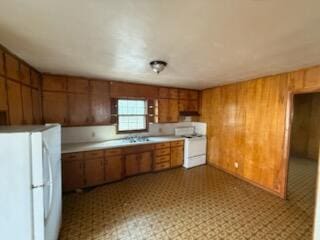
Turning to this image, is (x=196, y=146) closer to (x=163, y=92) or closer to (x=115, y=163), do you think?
(x=163, y=92)

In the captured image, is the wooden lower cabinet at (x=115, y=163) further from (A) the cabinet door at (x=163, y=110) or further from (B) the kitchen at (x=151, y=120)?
(A) the cabinet door at (x=163, y=110)

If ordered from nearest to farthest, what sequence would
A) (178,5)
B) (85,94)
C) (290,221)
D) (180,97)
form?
(178,5) → (290,221) → (85,94) → (180,97)

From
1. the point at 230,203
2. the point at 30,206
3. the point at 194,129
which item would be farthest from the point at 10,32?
the point at 194,129

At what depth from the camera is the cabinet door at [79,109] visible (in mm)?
3475

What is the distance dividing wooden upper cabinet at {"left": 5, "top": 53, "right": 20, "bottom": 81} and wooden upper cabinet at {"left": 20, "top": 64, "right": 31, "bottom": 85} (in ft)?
0.40

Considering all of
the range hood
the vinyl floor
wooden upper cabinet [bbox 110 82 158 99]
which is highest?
wooden upper cabinet [bbox 110 82 158 99]

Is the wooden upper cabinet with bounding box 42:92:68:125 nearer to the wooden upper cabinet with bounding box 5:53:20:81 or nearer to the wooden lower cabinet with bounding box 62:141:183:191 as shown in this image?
the wooden lower cabinet with bounding box 62:141:183:191

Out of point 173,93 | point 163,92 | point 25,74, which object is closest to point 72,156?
point 25,74

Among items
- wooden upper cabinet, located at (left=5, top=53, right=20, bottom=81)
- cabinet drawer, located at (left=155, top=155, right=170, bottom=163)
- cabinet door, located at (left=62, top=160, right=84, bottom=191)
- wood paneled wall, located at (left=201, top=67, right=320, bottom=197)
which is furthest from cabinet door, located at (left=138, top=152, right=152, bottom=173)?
wooden upper cabinet, located at (left=5, top=53, right=20, bottom=81)

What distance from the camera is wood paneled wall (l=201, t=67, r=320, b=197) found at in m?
3.07

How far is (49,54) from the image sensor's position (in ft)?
7.29

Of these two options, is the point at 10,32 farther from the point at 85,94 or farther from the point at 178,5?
the point at 85,94

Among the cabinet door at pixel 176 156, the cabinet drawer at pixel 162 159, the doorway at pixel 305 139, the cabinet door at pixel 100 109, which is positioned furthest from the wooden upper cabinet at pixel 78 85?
the doorway at pixel 305 139

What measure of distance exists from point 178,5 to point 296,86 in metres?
2.91
